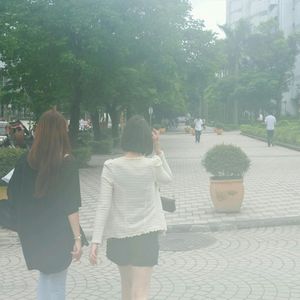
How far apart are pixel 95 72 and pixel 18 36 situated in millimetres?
2588

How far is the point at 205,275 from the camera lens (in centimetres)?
607

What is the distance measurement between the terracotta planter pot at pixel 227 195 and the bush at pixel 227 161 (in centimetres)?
16

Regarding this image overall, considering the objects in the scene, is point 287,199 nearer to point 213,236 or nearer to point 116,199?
point 213,236

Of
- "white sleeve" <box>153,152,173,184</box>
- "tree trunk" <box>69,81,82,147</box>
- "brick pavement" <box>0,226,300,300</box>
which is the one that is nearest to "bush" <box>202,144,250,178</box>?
"brick pavement" <box>0,226,300,300</box>

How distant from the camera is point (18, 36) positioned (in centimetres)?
1700

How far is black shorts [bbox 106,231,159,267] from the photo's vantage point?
3922 millimetres

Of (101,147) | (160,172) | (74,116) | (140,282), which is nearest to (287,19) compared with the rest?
(101,147)

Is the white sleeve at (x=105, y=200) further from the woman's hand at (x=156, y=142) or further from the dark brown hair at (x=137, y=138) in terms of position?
the woman's hand at (x=156, y=142)

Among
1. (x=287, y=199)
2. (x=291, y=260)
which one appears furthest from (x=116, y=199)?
(x=287, y=199)

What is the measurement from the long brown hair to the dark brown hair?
438mm

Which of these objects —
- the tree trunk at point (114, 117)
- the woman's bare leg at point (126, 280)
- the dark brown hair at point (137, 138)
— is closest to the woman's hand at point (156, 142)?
the dark brown hair at point (137, 138)

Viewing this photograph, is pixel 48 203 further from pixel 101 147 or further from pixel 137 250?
pixel 101 147

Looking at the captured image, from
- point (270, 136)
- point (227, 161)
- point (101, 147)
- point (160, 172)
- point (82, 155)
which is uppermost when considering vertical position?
point (160, 172)

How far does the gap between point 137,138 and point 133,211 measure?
0.52 m
